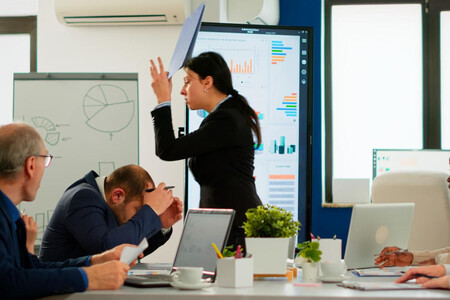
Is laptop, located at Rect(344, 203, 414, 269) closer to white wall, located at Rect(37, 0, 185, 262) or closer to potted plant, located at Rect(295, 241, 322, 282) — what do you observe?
potted plant, located at Rect(295, 241, 322, 282)

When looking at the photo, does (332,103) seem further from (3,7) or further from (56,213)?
(56,213)

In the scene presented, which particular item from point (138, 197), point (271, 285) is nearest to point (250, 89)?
point (138, 197)

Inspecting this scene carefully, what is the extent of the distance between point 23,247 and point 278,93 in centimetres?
245

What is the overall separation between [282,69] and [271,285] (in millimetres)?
2391

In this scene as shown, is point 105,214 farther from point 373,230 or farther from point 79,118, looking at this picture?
point 79,118

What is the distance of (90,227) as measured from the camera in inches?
85.7

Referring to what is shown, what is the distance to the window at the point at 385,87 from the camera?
5.34 m

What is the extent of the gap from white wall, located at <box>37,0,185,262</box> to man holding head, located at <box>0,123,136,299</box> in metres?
3.16

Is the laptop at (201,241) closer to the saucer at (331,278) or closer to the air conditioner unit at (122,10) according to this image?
the saucer at (331,278)

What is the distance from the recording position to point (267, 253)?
1.93 m

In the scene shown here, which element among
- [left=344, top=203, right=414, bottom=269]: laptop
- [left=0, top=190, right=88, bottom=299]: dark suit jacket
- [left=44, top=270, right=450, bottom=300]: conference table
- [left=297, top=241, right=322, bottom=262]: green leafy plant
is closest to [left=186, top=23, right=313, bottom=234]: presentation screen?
[left=344, top=203, right=414, bottom=269]: laptop

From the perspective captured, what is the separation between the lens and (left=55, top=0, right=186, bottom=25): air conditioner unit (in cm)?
492

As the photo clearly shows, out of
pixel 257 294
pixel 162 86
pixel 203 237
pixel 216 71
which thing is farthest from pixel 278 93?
pixel 257 294

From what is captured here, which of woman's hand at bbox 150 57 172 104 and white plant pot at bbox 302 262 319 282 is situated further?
woman's hand at bbox 150 57 172 104
